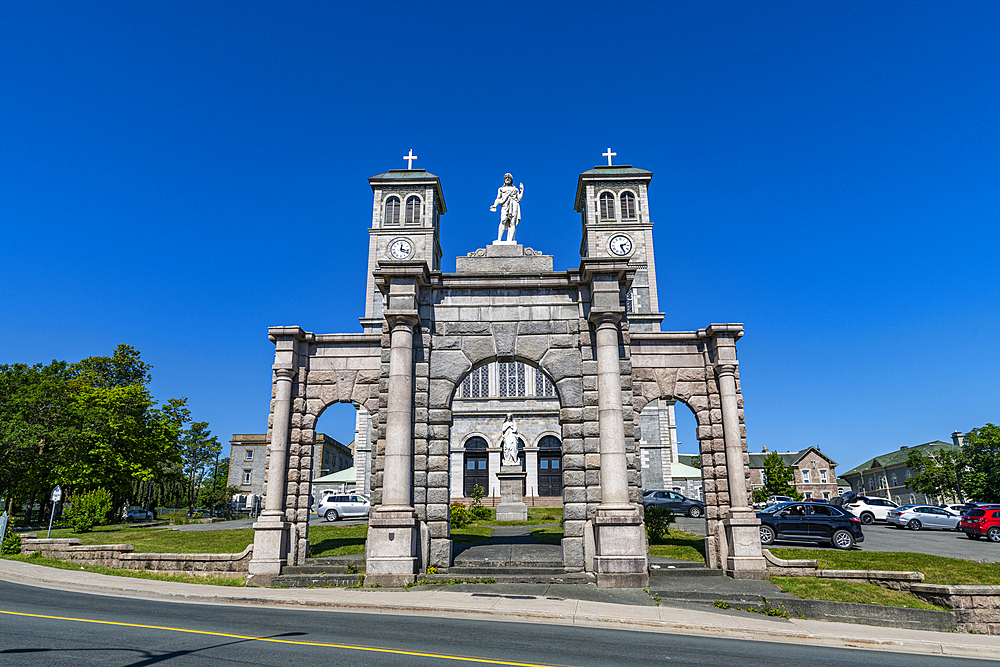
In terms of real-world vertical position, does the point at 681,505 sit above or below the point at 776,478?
below

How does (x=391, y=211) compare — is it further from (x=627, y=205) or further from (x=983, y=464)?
(x=983, y=464)

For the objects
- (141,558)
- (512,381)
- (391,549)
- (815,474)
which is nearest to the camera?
(391,549)

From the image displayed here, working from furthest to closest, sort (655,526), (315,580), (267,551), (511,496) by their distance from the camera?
(511,496) → (655,526) → (267,551) → (315,580)

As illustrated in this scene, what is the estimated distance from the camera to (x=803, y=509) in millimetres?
21672

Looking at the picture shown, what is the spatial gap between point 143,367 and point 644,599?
156ft

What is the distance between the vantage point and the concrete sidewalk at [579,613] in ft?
30.6

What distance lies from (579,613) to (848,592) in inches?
241

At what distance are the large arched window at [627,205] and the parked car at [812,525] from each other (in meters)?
44.1

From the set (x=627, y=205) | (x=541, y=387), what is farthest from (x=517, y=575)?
(x=627, y=205)

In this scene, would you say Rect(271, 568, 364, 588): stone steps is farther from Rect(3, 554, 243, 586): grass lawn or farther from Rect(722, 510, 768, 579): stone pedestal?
Rect(722, 510, 768, 579): stone pedestal

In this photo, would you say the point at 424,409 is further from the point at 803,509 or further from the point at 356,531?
the point at 803,509

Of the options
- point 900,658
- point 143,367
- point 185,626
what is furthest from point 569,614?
point 143,367

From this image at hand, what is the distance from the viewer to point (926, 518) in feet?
100

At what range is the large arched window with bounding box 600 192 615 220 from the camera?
204 ft
